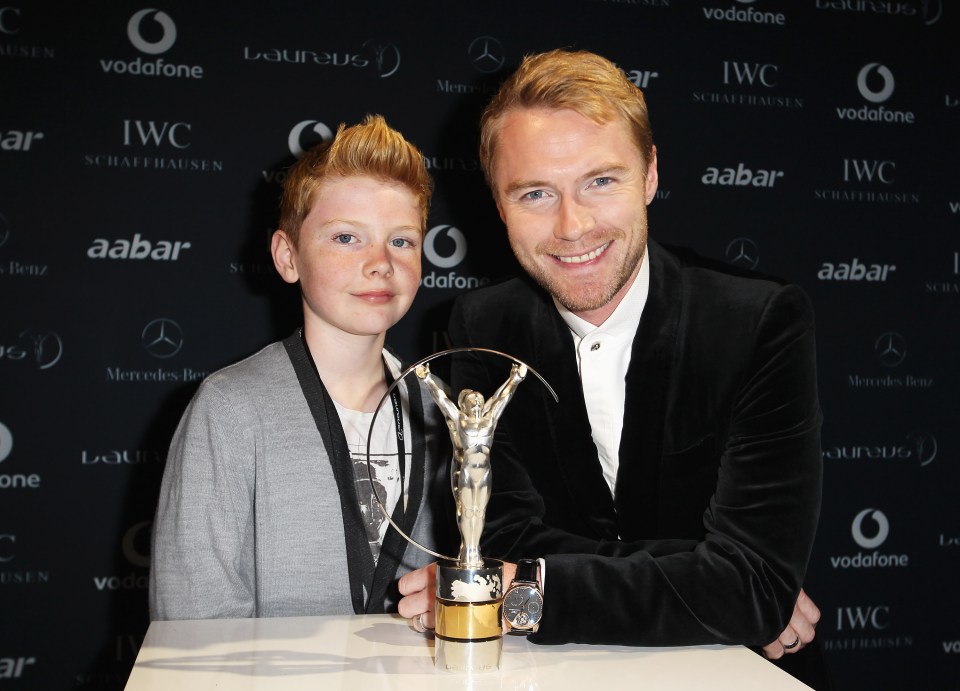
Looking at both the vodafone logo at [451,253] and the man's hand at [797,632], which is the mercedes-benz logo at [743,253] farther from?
the man's hand at [797,632]

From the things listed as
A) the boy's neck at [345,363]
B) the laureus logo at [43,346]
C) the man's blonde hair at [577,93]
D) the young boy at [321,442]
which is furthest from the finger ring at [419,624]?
the laureus logo at [43,346]

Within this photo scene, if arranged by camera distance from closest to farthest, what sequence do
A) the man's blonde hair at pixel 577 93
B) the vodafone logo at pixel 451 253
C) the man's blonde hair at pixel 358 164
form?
the man's blonde hair at pixel 577 93
the man's blonde hair at pixel 358 164
the vodafone logo at pixel 451 253

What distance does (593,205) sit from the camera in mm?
1618

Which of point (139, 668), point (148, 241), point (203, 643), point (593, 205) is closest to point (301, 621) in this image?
point (203, 643)

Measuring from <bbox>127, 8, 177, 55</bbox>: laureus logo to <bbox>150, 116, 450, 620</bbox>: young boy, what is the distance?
43.9 inches

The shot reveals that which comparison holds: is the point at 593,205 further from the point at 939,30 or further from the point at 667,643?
the point at 939,30

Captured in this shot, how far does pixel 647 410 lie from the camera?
5.24 ft

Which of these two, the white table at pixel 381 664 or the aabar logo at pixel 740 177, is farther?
the aabar logo at pixel 740 177

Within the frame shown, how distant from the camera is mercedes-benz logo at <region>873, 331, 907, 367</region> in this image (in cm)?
330

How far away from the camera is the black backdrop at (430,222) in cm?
273

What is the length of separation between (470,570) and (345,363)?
81cm

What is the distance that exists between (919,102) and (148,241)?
280cm

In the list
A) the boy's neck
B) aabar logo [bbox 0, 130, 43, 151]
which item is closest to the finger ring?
the boy's neck

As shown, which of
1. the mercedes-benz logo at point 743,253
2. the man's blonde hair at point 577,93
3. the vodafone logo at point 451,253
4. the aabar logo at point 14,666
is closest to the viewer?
the man's blonde hair at point 577,93
